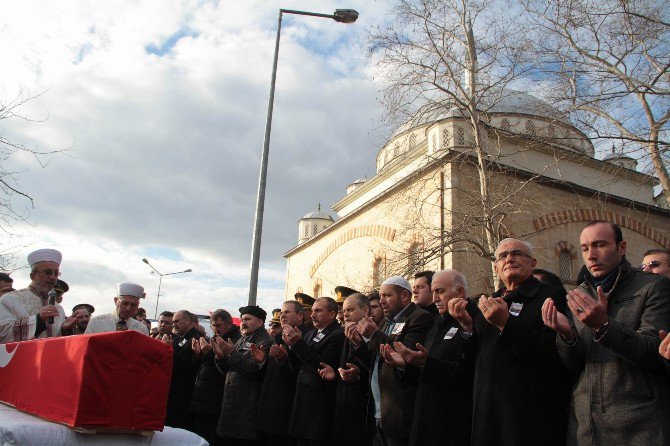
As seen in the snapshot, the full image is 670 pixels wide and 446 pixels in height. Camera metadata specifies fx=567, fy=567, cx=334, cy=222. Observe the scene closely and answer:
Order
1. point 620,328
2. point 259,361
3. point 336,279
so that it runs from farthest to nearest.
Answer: point 336,279 < point 259,361 < point 620,328

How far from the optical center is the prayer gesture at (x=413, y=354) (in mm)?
4723

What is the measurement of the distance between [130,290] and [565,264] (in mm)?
19766

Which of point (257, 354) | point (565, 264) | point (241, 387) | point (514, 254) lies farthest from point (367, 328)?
point (565, 264)

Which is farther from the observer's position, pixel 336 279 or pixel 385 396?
pixel 336 279

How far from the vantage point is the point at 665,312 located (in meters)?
3.33

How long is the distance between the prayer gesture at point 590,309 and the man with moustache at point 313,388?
3.52 metres

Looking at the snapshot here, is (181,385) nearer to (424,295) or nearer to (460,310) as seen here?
(424,295)

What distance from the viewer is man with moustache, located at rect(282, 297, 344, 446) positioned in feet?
20.2

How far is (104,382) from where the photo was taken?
3799mm

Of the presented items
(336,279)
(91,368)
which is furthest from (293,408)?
(336,279)

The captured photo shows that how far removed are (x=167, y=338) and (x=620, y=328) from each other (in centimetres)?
711

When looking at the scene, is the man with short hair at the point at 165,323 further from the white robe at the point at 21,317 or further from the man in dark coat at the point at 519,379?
the man in dark coat at the point at 519,379

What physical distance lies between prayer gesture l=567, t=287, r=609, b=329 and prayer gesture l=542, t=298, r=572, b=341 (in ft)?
0.96

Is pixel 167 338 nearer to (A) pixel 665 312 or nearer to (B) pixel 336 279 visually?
(A) pixel 665 312
